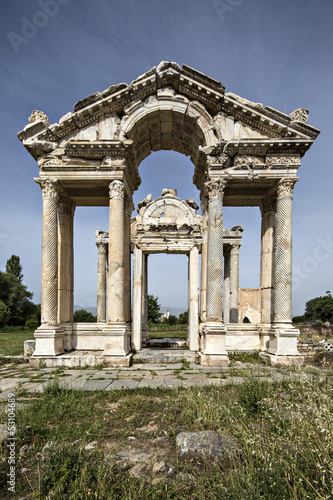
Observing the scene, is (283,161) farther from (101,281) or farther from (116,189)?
(101,281)

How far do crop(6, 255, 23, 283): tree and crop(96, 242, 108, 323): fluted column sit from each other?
111 ft

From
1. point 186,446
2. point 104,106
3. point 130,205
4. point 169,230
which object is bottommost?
point 186,446

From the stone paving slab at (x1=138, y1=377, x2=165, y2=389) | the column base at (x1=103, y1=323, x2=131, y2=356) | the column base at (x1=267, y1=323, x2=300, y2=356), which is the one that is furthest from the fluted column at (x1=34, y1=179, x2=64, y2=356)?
the column base at (x1=267, y1=323, x2=300, y2=356)

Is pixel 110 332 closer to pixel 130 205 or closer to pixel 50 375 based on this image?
pixel 50 375

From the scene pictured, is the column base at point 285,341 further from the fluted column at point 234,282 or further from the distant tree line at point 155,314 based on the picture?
the distant tree line at point 155,314

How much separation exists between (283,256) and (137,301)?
6.79 m

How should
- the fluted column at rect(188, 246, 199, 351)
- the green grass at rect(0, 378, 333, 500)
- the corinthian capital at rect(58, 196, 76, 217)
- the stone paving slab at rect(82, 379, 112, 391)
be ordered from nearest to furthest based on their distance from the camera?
the green grass at rect(0, 378, 333, 500) → the stone paving slab at rect(82, 379, 112, 391) → the corinthian capital at rect(58, 196, 76, 217) → the fluted column at rect(188, 246, 199, 351)

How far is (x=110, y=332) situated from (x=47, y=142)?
24.6 ft

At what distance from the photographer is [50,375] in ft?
29.5

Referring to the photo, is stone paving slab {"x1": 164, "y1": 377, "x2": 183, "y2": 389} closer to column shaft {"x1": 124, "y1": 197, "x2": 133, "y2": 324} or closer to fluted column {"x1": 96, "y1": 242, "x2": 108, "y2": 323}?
column shaft {"x1": 124, "y1": 197, "x2": 133, "y2": 324}

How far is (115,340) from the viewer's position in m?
10.6

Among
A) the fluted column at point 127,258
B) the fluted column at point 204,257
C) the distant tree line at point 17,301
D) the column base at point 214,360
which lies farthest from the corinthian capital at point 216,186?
the distant tree line at point 17,301

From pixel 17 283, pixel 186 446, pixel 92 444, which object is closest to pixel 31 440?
pixel 92 444

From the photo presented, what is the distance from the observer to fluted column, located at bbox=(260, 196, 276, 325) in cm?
1280
